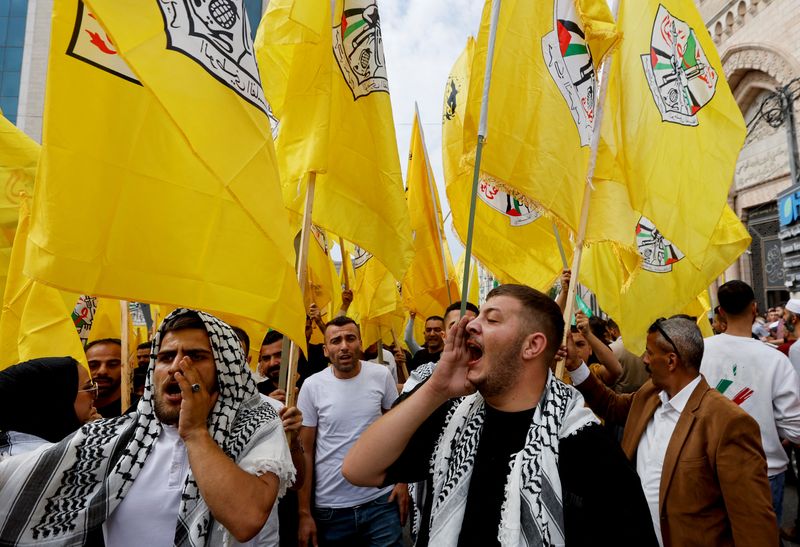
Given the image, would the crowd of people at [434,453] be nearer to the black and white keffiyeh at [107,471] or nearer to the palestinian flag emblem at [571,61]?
the black and white keffiyeh at [107,471]

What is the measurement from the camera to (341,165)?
3.13 metres

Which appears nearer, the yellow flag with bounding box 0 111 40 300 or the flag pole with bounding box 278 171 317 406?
the flag pole with bounding box 278 171 317 406

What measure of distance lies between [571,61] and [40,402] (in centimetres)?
332

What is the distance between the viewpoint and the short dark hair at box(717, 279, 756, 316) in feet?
11.7

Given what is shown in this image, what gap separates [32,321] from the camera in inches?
121

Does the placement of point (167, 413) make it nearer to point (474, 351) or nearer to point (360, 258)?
point (474, 351)

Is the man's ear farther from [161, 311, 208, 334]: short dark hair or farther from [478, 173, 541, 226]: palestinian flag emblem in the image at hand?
[478, 173, 541, 226]: palestinian flag emblem

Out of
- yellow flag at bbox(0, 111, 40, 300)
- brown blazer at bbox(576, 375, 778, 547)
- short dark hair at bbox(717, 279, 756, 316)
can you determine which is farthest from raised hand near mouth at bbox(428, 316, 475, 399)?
yellow flag at bbox(0, 111, 40, 300)

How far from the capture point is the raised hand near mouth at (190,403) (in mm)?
1718

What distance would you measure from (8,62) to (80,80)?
29671 mm

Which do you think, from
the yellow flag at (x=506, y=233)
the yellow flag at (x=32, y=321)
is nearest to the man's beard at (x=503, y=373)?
the yellow flag at (x=32, y=321)

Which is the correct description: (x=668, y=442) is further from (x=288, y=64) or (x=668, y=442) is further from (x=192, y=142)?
(x=288, y=64)

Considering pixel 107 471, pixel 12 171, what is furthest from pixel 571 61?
pixel 12 171

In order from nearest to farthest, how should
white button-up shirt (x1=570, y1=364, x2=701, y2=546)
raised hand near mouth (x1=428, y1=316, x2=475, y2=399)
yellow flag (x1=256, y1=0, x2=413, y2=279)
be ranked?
raised hand near mouth (x1=428, y1=316, x2=475, y2=399) < white button-up shirt (x1=570, y1=364, x2=701, y2=546) < yellow flag (x1=256, y1=0, x2=413, y2=279)
